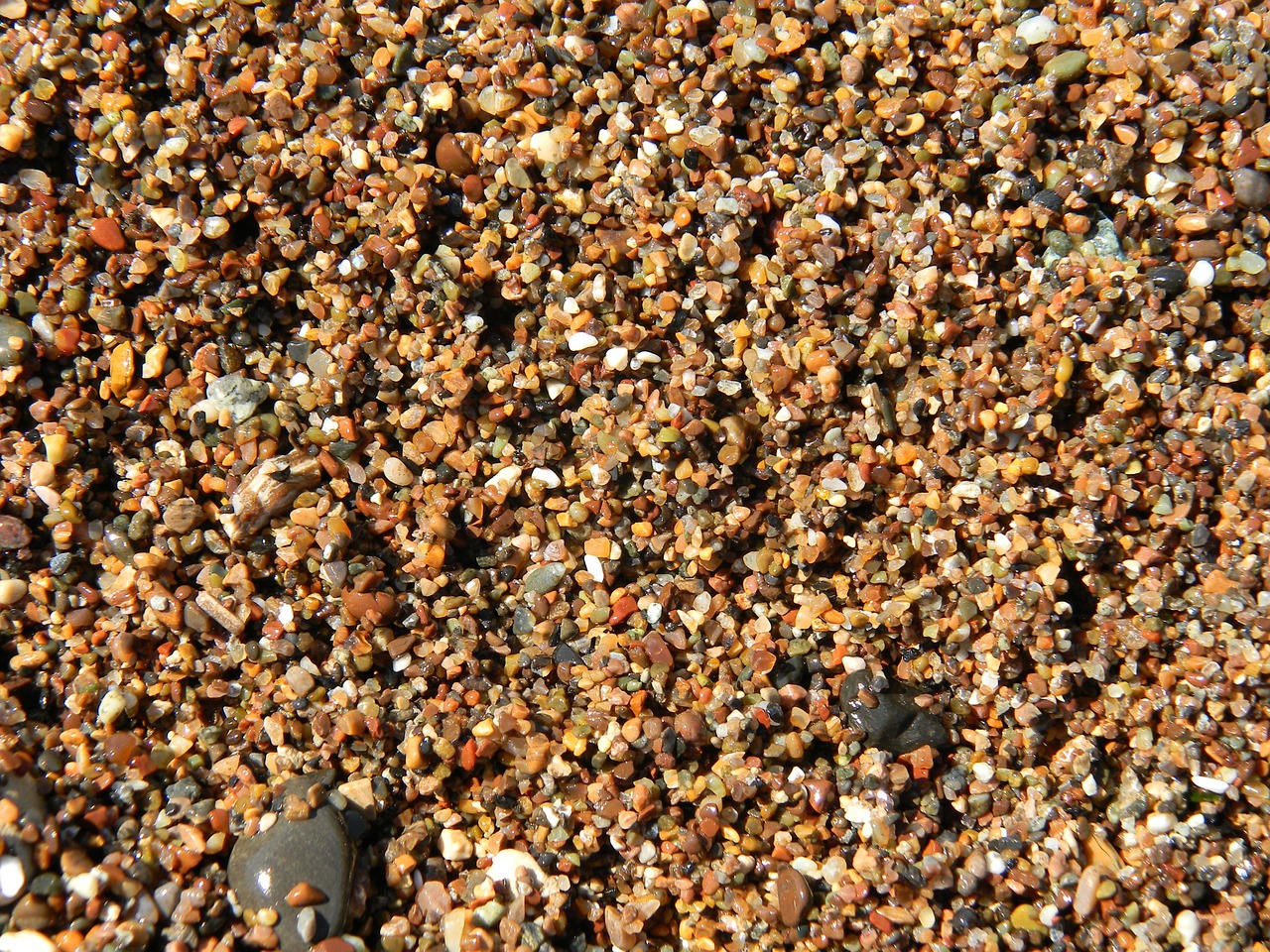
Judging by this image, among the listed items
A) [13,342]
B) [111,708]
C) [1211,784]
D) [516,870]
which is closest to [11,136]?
[13,342]

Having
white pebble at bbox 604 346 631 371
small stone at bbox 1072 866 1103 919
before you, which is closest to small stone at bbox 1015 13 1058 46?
white pebble at bbox 604 346 631 371

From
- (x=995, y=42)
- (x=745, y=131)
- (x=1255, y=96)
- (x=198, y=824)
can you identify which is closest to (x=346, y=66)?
(x=745, y=131)

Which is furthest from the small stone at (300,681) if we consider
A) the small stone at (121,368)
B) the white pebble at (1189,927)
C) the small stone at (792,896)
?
the white pebble at (1189,927)

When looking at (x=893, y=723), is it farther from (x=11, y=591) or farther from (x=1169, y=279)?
(x=11, y=591)

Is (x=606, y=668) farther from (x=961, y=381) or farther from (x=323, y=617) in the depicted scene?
(x=961, y=381)

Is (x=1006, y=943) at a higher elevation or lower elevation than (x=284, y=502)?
lower

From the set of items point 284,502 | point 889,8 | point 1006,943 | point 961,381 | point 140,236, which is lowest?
point 1006,943

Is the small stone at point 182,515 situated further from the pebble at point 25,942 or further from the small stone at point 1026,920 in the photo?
the small stone at point 1026,920
